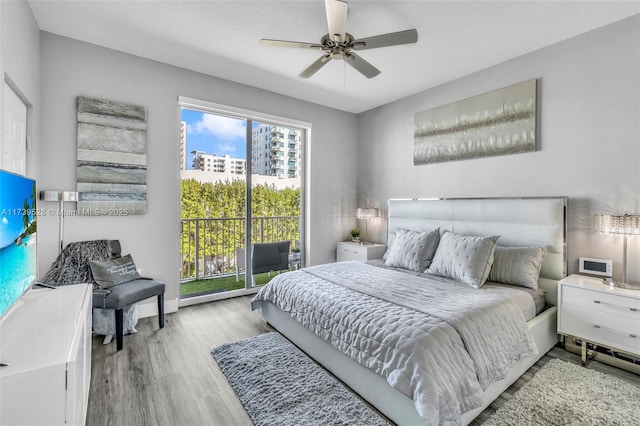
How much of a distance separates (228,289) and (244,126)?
2292 millimetres

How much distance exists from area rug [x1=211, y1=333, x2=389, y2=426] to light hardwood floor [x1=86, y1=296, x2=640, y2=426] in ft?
0.29

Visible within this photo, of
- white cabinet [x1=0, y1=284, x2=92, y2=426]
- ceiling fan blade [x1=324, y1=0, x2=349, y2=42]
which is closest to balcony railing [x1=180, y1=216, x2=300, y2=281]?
ceiling fan blade [x1=324, y1=0, x2=349, y2=42]

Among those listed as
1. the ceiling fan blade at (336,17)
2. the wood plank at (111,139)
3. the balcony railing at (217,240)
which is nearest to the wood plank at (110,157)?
the wood plank at (111,139)

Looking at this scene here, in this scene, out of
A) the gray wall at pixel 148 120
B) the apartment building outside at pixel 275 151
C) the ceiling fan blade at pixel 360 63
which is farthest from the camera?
the apartment building outside at pixel 275 151

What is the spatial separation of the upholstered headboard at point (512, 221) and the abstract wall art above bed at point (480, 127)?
1.90 ft

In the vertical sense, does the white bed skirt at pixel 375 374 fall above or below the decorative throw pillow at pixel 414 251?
below

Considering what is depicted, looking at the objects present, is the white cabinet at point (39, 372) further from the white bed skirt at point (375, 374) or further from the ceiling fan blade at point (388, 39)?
the ceiling fan blade at point (388, 39)

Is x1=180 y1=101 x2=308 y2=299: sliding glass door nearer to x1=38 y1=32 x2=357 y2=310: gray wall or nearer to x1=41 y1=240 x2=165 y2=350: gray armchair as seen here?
x1=38 y1=32 x2=357 y2=310: gray wall

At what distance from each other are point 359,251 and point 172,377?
2927 millimetres

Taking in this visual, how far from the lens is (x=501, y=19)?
2527mm

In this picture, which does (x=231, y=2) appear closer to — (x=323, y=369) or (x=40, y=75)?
(x=40, y=75)

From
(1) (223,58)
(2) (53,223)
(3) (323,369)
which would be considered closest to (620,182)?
(3) (323,369)

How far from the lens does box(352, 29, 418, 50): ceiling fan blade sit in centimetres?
216

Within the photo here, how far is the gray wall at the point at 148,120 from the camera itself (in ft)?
9.27
